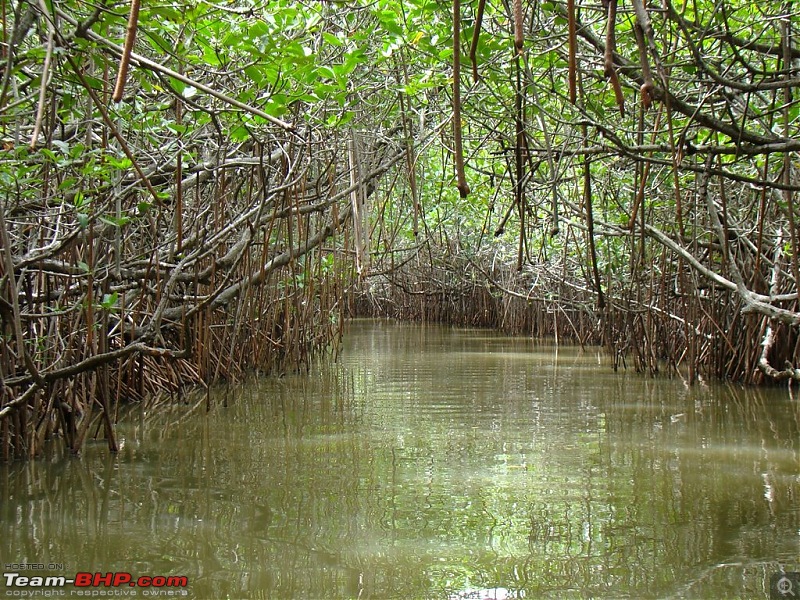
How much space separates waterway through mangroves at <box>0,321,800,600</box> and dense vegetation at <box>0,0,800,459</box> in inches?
19.6

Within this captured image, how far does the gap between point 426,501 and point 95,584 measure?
135 cm

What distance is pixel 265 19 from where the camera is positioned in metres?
3.74

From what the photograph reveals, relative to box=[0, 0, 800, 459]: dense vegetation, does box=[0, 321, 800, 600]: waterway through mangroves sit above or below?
below

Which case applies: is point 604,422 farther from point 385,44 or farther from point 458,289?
point 458,289

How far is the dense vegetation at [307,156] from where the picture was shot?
2.78m

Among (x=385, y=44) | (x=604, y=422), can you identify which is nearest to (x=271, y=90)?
(x=385, y=44)

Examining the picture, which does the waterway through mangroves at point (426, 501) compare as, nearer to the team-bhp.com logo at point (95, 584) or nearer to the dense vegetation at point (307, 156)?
the team-bhp.com logo at point (95, 584)

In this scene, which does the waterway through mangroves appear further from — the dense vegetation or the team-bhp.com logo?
the dense vegetation

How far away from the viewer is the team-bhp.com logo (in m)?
2.46

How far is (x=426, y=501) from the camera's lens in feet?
11.1

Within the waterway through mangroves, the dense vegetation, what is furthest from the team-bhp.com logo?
the dense vegetation

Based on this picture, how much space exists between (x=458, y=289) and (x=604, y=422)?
1360 cm

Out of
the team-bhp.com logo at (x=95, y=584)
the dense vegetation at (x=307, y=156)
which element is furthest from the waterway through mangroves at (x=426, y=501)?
the dense vegetation at (x=307, y=156)

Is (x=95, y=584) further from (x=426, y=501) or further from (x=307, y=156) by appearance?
(x=307, y=156)
